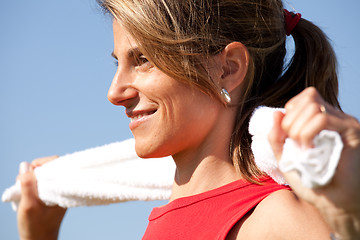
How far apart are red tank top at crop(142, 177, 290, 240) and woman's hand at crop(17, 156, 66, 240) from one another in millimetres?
849

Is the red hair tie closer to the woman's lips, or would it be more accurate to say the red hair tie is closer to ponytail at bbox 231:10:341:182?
ponytail at bbox 231:10:341:182

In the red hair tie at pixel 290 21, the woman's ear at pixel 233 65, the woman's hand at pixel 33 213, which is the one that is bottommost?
the woman's hand at pixel 33 213

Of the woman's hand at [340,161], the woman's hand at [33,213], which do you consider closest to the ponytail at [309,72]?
the woman's hand at [340,161]

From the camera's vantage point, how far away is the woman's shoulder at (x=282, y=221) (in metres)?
1.32

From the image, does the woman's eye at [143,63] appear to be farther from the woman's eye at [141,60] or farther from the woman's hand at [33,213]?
the woman's hand at [33,213]

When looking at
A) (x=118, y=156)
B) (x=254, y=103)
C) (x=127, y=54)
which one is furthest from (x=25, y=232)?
(x=254, y=103)

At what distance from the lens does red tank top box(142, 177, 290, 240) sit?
162 cm

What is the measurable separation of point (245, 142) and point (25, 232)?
1416 mm

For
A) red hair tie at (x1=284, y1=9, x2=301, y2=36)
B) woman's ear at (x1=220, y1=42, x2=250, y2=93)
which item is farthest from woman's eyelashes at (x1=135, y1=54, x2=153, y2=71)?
red hair tie at (x1=284, y1=9, x2=301, y2=36)

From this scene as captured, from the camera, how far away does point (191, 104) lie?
5.74ft

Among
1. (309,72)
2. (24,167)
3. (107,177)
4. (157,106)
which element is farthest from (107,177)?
(309,72)

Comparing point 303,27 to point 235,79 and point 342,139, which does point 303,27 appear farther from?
point 342,139

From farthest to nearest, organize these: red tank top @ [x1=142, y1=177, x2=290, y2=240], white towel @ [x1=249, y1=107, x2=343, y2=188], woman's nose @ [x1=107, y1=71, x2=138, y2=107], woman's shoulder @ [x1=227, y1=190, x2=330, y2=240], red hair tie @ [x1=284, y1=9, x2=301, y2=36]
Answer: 1. red hair tie @ [x1=284, y1=9, x2=301, y2=36]
2. woman's nose @ [x1=107, y1=71, x2=138, y2=107]
3. red tank top @ [x1=142, y1=177, x2=290, y2=240]
4. woman's shoulder @ [x1=227, y1=190, x2=330, y2=240]
5. white towel @ [x1=249, y1=107, x2=343, y2=188]

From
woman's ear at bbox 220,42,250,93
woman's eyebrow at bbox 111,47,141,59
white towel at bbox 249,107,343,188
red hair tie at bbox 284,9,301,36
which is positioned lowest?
white towel at bbox 249,107,343,188
